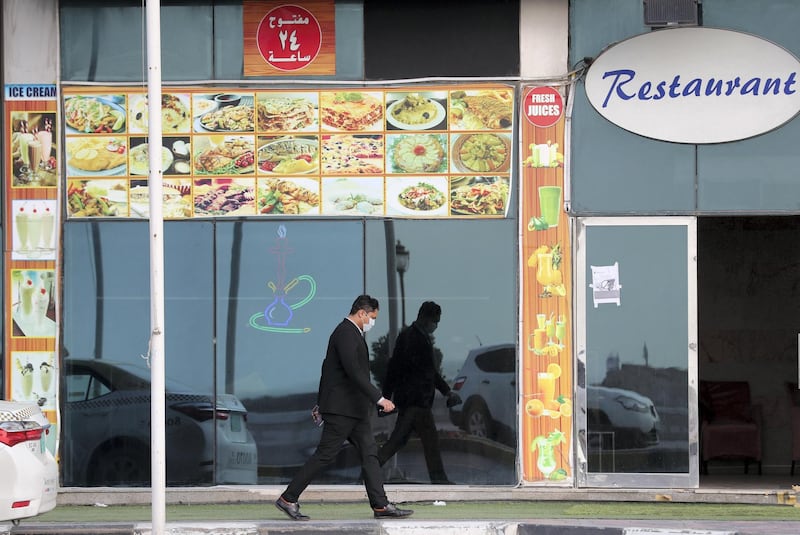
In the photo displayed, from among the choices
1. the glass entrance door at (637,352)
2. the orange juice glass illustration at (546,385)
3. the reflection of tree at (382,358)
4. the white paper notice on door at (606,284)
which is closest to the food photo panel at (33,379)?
the reflection of tree at (382,358)

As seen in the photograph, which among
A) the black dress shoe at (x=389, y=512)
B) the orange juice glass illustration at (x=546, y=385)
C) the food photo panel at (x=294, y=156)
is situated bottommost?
the black dress shoe at (x=389, y=512)

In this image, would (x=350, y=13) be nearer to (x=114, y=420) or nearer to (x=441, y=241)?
(x=441, y=241)

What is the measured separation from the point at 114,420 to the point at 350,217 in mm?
3106

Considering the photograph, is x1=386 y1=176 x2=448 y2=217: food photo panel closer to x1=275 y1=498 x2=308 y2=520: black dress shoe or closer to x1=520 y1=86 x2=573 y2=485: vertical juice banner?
x1=520 y1=86 x2=573 y2=485: vertical juice banner

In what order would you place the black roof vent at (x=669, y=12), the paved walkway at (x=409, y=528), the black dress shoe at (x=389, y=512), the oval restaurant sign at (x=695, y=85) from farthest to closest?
the oval restaurant sign at (x=695, y=85) < the black roof vent at (x=669, y=12) < the black dress shoe at (x=389, y=512) < the paved walkway at (x=409, y=528)

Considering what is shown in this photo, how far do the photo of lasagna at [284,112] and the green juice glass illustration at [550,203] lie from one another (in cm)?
240

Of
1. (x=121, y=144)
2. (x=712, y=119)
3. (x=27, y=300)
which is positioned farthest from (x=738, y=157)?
(x=27, y=300)

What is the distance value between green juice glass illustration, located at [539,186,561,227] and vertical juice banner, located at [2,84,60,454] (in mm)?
4838

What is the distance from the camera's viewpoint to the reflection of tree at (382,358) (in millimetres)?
11664

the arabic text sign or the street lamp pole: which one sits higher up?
the arabic text sign

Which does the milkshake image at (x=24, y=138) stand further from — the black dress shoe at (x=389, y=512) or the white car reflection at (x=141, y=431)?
the black dress shoe at (x=389, y=512)

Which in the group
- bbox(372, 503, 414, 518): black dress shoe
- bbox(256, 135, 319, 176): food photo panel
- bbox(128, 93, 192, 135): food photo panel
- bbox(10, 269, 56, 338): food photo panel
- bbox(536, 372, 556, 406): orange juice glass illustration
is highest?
bbox(128, 93, 192, 135): food photo panel

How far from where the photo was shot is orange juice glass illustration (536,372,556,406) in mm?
11609

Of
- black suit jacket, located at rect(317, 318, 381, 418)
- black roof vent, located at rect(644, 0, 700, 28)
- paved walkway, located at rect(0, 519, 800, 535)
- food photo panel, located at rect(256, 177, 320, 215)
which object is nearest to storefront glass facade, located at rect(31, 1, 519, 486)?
food photo panel, located at rect(256, 177, 320, 215)
